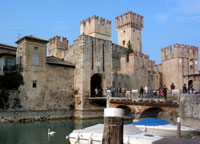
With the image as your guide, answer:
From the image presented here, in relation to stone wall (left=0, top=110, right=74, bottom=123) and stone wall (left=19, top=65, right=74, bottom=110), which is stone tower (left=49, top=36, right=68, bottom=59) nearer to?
stone wall (left=19, top=65, right=74, bottom=110)

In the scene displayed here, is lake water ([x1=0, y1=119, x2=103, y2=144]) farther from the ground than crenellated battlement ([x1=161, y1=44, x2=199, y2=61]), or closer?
closer

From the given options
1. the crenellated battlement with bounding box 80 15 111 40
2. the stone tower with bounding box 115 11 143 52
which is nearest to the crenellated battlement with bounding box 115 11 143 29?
the stone tower with bounding box 115 11 143 52

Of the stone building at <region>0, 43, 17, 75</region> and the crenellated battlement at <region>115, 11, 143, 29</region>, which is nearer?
the stone building at <region>0, 43, 17, 75</region>

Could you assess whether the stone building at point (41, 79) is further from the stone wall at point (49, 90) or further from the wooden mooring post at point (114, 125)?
the wooden mooring post at point (114, 125)

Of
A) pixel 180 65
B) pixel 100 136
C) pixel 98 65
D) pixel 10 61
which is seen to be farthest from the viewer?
pixel 180 65

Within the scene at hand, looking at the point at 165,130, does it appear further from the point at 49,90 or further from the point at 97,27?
the point at 97,27

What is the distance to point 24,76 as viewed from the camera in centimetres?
2425

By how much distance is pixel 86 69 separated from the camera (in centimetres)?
2848

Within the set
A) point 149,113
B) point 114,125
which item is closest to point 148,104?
point 149,113

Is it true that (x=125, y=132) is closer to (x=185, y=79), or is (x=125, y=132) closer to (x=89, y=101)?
(x=89, y=101)

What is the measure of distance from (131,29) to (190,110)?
38.1 meters

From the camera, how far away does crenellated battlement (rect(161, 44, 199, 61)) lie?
128 ft

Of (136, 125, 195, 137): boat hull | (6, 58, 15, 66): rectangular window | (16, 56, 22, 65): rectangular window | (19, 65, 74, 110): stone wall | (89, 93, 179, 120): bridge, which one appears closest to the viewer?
(136, 125, 195, 137): boat hull

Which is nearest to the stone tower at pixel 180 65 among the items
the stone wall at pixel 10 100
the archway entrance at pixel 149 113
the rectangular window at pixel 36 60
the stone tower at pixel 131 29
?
the stone tower at pixel 131 29
